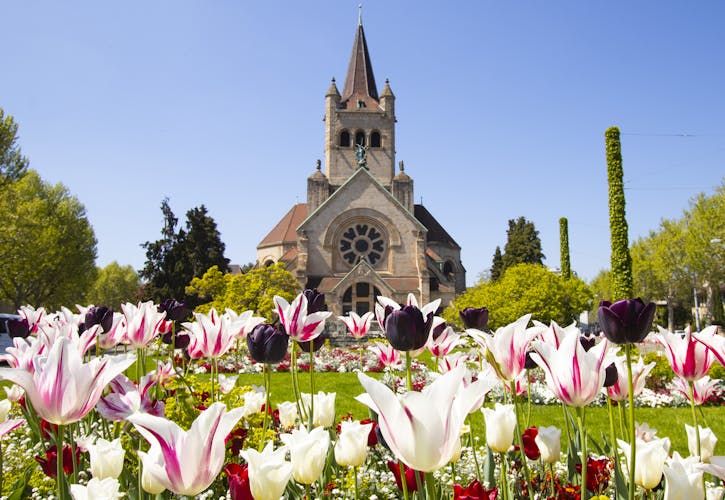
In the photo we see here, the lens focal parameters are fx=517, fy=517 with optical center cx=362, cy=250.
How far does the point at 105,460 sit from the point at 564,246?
47532 millimetres

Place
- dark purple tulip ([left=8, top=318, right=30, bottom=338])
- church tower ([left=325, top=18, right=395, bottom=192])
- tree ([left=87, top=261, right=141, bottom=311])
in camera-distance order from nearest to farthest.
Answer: dark purple tulip ([left=8, top=318, right=30, bottom=338])
church tower ([left=325, top=18, right=395, bottom=192])
tree ([left=87, top=261, right=141, bottom=311])

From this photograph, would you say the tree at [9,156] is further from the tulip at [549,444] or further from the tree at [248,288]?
the tulip at [549,444]

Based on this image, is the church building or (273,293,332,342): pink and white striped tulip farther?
the church building

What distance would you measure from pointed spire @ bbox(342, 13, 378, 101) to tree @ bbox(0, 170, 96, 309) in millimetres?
28678

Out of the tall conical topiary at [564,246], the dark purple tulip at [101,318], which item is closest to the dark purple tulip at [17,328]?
the dark purple tulip at [101,318]

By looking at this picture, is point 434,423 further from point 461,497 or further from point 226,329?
point 226,329

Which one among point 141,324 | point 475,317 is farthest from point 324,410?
point 141,324

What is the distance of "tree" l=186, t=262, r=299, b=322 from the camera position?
26841 mm

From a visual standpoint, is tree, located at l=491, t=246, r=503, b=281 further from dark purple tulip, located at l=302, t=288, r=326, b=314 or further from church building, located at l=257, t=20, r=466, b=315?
dark purple tulip, located at l=302, t=288, r=326, b=314

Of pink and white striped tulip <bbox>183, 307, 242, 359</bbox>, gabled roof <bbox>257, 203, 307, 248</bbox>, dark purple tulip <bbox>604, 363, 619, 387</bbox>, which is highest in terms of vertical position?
gabled roof <bbox>257, 203, 307, 248</bbox>

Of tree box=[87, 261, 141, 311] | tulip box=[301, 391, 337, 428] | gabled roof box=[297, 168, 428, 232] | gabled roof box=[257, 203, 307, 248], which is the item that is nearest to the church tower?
gabled roof box=[257, 203, 307, 248]

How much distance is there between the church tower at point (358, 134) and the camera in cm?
5053

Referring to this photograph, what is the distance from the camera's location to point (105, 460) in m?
2.41

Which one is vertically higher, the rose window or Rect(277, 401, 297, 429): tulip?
the rose window
